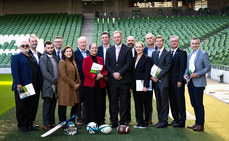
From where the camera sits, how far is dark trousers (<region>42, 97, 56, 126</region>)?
5508 millimetres

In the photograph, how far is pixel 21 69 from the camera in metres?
5.34

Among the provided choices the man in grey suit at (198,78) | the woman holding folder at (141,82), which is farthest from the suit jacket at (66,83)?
the man in grey suit at (198,78)

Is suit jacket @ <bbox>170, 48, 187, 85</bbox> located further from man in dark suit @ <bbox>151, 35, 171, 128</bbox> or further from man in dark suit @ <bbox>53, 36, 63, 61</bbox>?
man in dark suit @ <bbox>53, 36, 63, 61</bbox>

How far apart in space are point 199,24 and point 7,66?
628 inches

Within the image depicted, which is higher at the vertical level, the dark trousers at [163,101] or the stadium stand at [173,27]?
the stadium stand at [173,27]

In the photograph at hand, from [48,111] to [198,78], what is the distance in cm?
295

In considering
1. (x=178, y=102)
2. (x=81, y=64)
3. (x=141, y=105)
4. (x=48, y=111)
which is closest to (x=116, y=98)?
(x=141, y=105)

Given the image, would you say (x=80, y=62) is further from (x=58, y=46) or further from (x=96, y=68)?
(x=96, y=68)

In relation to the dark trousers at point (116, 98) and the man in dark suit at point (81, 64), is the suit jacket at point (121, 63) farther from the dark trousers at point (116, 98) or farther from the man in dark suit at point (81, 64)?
the man in dark suit at point (81, 64)

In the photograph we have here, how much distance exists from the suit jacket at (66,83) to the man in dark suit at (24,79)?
492 mm

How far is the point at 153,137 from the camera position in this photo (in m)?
4.94

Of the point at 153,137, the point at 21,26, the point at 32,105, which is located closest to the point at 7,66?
the point at 21,26

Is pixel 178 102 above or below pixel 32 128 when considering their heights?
above

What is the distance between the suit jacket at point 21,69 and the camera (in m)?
5.28
